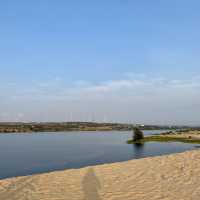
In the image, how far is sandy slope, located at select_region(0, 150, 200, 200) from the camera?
13.8 meters

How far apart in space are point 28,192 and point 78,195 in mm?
2763

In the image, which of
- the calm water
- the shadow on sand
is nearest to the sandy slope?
the shadow on sand

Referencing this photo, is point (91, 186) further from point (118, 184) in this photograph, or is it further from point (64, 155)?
point (64, 155)

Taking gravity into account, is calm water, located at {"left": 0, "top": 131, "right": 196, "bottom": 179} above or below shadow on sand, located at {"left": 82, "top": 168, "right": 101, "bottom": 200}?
below

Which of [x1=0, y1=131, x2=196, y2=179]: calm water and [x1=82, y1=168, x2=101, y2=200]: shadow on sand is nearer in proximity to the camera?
[x1=82, y1=168, x2=101, y2=200]: shadow on sand

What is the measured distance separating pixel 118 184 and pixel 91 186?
1404 mm

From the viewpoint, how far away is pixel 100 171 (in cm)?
2123

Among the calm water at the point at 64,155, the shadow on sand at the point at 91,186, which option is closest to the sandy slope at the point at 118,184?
the shadow on sand at the point at 91,186

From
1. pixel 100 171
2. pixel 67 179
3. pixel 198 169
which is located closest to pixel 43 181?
pixel 67 179

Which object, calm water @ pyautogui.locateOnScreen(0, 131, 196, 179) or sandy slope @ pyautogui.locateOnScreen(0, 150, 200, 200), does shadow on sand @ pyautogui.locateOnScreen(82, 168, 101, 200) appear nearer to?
sandy slope @ pyautogui.locateOnScreen(0, 150, 200, 200)

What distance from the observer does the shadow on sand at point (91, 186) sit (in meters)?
13.8

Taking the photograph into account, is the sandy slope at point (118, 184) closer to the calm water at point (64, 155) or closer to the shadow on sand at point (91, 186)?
the shadow on sand at point (91, 186)

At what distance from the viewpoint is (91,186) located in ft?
53.0

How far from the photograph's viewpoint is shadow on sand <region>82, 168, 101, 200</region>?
1380cm
